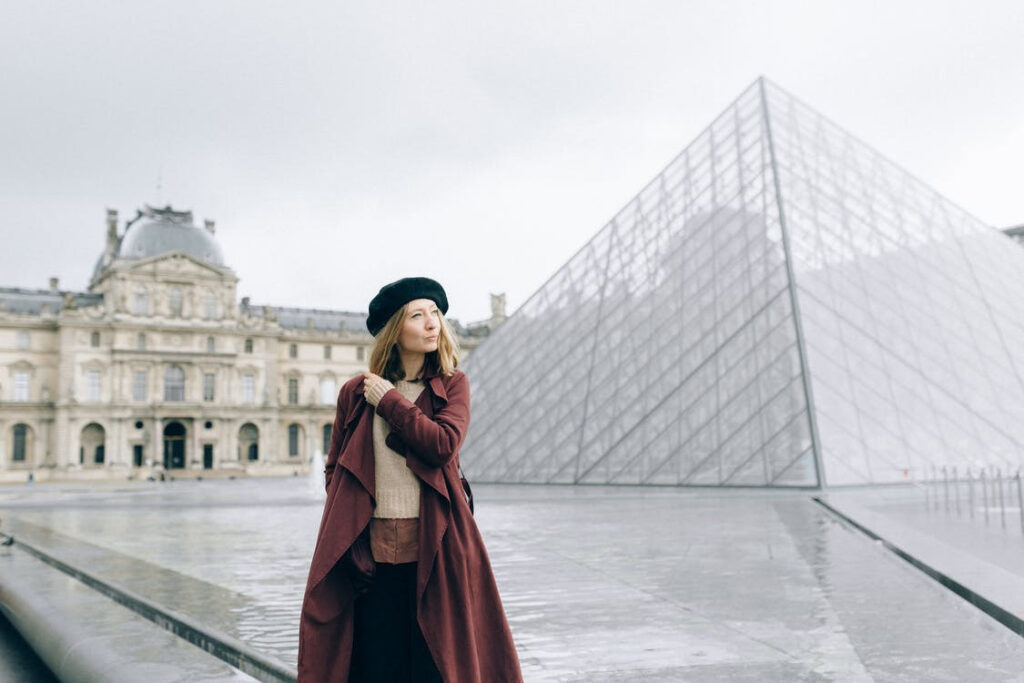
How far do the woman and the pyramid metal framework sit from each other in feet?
45.1

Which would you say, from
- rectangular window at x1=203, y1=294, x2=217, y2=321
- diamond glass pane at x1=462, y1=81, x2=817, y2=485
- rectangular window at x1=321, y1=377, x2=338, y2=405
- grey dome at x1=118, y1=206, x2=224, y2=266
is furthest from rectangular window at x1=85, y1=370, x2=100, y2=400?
diamond glass pane at x1=462, y1=81, x2=817, y2=485

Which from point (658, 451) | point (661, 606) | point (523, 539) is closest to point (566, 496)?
point (658, 451)

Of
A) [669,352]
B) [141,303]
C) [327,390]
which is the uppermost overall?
[141,303]

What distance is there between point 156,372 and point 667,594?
2277 inches

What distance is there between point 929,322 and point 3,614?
57.8 ft

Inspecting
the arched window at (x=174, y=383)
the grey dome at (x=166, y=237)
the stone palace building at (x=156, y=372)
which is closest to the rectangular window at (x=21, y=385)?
the stone palace building at (x=156, y=372)

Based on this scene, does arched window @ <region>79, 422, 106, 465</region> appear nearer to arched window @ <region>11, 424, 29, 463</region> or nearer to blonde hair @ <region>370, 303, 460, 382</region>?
arched window @ <region>11, 424, 29, 463</region>

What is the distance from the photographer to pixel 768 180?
68.7 feet

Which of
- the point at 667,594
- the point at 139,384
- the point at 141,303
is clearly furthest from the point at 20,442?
the point at 667,594

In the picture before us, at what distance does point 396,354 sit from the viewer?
2.78 m

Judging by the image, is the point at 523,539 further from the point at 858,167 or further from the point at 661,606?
the point at 858,167

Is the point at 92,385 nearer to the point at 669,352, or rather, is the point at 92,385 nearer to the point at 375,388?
the point at 669,352

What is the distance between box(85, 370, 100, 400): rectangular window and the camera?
56.8 m

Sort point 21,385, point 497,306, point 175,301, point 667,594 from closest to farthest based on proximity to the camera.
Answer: point 667,594 → point 21,385 → point 175,301 → point 497,306
